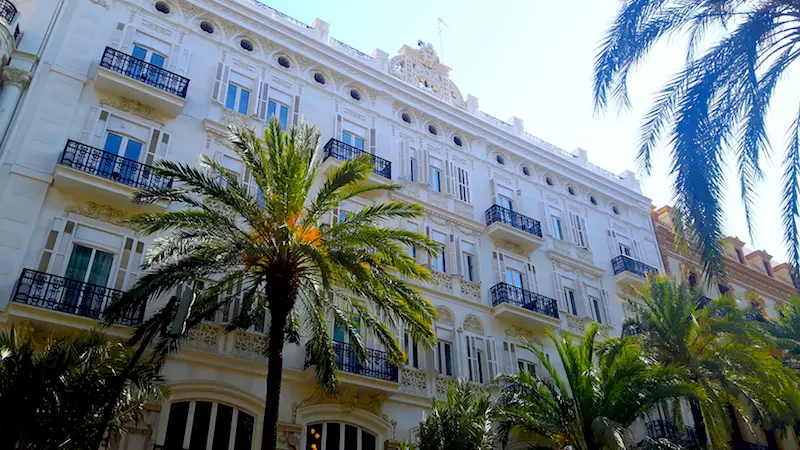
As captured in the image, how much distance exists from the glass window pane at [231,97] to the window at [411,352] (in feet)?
29.1

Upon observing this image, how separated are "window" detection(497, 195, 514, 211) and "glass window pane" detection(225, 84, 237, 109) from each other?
1073 centimetres

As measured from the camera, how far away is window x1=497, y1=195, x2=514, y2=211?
25.8 metres

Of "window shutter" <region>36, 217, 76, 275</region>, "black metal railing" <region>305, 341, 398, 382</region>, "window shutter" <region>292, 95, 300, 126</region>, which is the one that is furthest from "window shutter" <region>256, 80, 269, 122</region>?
"black metal railing" <region>305, 341, 398, 382</region>

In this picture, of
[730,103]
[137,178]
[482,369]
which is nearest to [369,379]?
[482,369]

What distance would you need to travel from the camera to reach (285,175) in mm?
14125

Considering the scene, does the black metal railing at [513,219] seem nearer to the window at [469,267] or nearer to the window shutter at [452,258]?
the window at [469,267]

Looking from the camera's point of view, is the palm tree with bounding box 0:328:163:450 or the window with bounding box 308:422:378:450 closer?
the palm tree with bounding box 0:328:163:450

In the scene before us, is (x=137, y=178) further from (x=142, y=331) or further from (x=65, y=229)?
(x=142, y=331)

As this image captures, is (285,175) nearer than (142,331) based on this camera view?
No

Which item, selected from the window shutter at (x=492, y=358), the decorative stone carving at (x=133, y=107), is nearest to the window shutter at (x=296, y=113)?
the decorative stone carving at (x=133, y=107)

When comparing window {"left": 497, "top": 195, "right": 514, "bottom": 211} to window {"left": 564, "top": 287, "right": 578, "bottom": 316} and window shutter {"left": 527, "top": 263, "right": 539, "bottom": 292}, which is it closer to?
window shutter {"left": 527, "top": 263, "right": 539, "bottom": 292}

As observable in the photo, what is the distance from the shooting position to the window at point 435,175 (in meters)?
24.0

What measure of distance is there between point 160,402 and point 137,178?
5753mm

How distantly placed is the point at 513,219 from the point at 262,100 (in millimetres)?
10117
